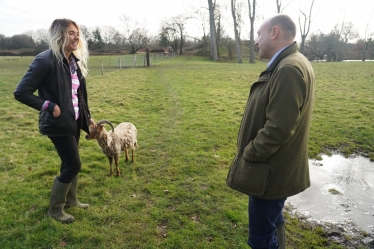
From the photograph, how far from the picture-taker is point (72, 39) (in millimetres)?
3234

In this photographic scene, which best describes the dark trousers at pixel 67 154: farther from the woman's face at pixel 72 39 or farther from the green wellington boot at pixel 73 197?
the woman's face at pixel 72 39

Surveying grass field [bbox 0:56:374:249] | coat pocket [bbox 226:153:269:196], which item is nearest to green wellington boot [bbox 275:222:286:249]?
grass field [bbox 0:56:374:249]

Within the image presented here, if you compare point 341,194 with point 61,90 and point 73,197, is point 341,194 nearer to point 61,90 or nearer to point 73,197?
point 73,197

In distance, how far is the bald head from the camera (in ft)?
7.01

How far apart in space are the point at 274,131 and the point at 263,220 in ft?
2.82

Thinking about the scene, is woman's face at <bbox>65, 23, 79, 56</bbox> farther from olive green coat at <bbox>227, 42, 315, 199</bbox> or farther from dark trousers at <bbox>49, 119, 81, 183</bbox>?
olive green coat at <bbox>227, 42, 315, 199</bbox>

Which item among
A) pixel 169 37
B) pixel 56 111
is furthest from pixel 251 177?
pixel 169 37

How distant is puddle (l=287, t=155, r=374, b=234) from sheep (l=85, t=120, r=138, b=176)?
129 inches

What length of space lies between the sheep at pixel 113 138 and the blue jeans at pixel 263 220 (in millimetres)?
2973

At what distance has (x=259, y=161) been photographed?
2217mm

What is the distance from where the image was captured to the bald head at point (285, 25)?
84.1 inches

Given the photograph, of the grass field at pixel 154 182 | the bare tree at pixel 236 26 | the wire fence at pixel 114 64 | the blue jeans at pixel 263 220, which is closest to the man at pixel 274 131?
the blue jeans at pixel 263 220

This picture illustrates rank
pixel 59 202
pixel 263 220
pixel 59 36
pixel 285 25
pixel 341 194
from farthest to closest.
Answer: pixel 341 194, pixel 59 202, pixel 59 36, pixel 263 220, pixel 285 25

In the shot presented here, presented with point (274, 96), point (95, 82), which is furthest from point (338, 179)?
point (95, 82)
